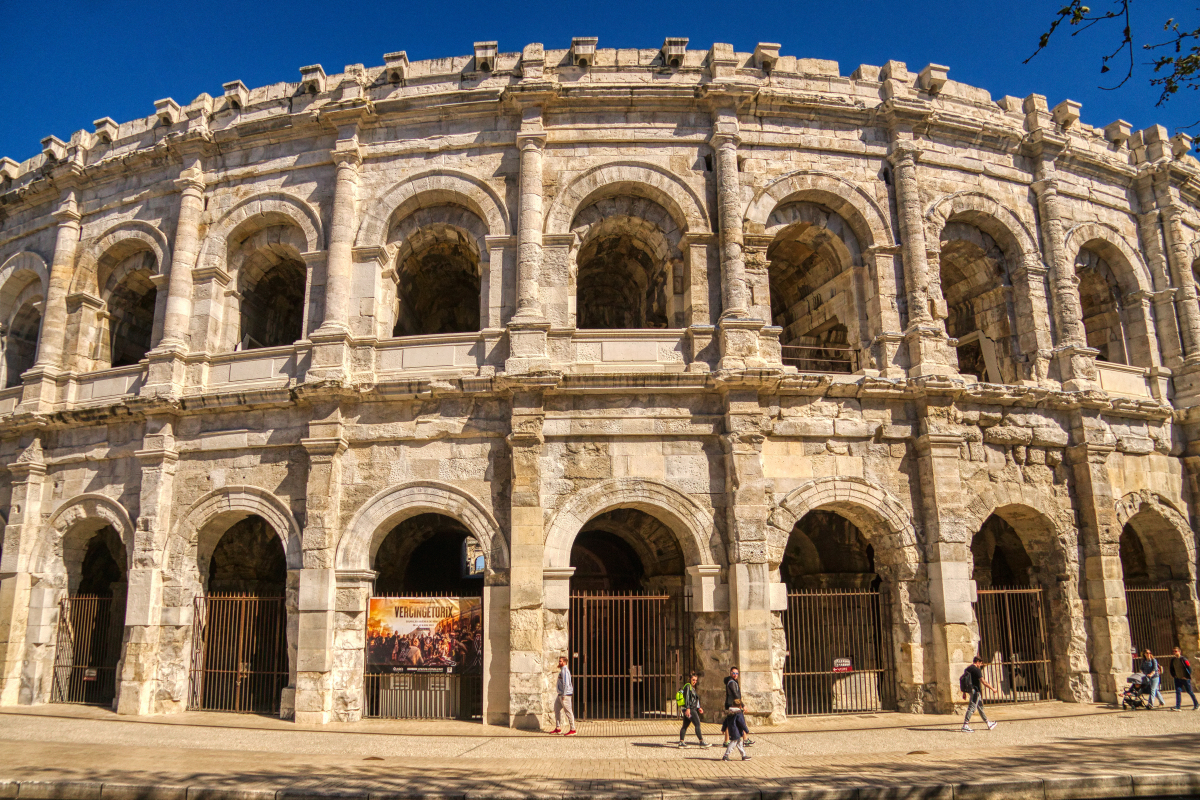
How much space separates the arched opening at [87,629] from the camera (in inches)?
536

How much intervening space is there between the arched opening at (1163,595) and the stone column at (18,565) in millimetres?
18826

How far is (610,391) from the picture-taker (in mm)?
11883

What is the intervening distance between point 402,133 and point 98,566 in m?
10.8

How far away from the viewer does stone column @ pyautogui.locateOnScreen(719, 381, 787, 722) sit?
11031 millimetres

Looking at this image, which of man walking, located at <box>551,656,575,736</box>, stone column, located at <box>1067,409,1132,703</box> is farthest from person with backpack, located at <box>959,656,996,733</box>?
man walking, located at <box>551,656,575,736</box>

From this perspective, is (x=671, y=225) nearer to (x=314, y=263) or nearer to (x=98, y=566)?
(x=314, y=263)

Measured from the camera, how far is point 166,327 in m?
13.4

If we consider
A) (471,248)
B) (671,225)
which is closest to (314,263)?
(471,248)

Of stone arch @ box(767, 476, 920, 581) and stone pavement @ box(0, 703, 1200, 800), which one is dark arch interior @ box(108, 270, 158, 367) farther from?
stone arch @ box(767, 476, 920, 581)

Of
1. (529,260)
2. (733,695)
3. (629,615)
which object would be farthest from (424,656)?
(529,260)

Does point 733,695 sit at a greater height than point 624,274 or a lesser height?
lesser

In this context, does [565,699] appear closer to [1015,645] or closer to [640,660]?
[640,660]

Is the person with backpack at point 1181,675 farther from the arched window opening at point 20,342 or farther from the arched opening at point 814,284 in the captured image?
the arched window opening at point 20,342

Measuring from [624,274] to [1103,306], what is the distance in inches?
377
